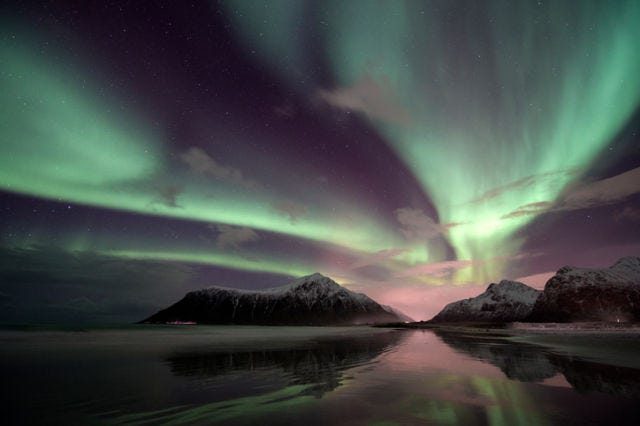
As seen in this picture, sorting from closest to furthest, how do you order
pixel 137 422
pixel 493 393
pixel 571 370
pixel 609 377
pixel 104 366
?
pixel 137 422, pixel 493 393, pixel 609 377, pixel 571 370, pixel 104 366

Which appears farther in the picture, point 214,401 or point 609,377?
point 609,377

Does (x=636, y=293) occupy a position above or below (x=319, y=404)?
above

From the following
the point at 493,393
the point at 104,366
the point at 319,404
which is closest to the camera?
the point at 319,404

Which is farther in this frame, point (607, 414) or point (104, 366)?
point (104, 366)

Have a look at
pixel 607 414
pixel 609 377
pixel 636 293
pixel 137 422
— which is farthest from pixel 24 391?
pixel 636 293

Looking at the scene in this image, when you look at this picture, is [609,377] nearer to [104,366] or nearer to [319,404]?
[319,404]

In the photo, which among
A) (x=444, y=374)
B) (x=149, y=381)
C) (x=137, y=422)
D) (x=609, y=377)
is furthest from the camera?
(x=444, y=374)

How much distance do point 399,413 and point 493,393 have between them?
5420mm

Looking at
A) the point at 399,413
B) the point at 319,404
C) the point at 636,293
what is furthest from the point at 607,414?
the point at 636,293

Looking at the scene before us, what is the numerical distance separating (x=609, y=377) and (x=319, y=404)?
1558 centimetres

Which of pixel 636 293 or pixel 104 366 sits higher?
pixel 636 293

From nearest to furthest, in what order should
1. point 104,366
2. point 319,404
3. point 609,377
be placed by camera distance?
point 319,404, point 609,377, point 104,366

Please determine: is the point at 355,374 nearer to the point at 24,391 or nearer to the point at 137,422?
the point at 137,422

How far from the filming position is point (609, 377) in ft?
55.4
